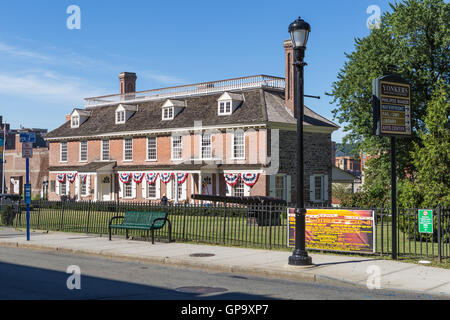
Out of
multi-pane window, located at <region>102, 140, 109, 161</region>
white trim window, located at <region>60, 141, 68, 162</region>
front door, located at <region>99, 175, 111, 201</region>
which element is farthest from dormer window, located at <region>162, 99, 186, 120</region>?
white trim window, located at <region>60, 141, 68, 162</region>

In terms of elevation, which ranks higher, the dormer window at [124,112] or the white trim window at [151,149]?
the dormer window at [124,112]

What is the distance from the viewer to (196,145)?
45.6 m

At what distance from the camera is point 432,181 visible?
18.7 meters

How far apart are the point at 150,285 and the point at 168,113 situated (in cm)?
3879

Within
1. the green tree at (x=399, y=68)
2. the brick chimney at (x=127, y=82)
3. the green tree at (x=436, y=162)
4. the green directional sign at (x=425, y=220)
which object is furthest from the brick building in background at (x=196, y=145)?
the green directional sign at (x=425, y=220)

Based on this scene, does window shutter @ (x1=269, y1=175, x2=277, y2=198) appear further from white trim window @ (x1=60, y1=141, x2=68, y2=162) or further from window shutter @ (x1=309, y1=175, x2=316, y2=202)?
white trim window @ (x1=60, y1=141, x2=68, y2=162)

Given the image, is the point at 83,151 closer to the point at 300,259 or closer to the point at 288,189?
the point at 288,189

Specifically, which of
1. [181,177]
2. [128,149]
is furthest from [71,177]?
[181,177]

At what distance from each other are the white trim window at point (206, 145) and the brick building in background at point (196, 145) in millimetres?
82

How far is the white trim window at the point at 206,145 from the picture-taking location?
147ft

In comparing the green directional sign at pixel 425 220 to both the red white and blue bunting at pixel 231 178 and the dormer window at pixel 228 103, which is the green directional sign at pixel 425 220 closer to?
the red white and blue bunting at pixel 231 178

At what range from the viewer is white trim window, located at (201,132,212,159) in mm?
44750

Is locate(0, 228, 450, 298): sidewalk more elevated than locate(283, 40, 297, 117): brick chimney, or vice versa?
locate(283, 40, 297, 117): brick chimney

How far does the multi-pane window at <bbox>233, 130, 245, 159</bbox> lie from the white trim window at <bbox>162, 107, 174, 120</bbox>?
8.01 metres
